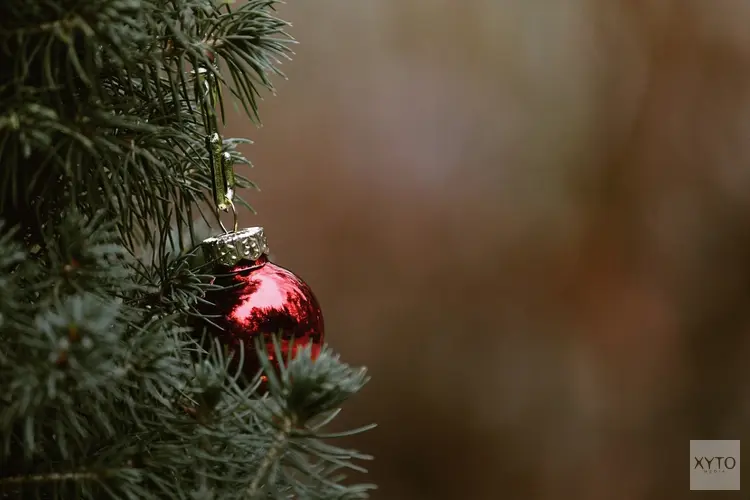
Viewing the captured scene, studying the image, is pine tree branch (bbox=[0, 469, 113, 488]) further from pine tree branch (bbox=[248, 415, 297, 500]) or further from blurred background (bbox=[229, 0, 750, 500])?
blurred background (bbox=[229, 0, 750, 500])

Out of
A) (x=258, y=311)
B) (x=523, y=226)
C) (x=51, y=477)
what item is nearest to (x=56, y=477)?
(x=51, y=477)

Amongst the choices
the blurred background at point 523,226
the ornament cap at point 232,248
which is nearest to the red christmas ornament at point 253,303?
the ornament cap at point 232,248

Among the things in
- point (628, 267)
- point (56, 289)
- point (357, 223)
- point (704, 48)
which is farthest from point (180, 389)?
point (704, 48)

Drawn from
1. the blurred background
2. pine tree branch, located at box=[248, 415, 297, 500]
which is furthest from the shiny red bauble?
the blurred background

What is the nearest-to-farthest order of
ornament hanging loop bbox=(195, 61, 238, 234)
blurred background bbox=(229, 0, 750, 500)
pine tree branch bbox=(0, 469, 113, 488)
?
pine tree branch bbox=(0, 469, 113, 488)
ornament hanging loop bbox=(195, 61, 238, 234)
blurred background bbox=(229, 0, 750, 500)

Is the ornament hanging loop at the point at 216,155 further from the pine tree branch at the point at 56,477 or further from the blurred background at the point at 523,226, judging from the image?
the blurred background at the point at 523,226

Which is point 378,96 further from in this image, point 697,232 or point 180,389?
point 180,389
